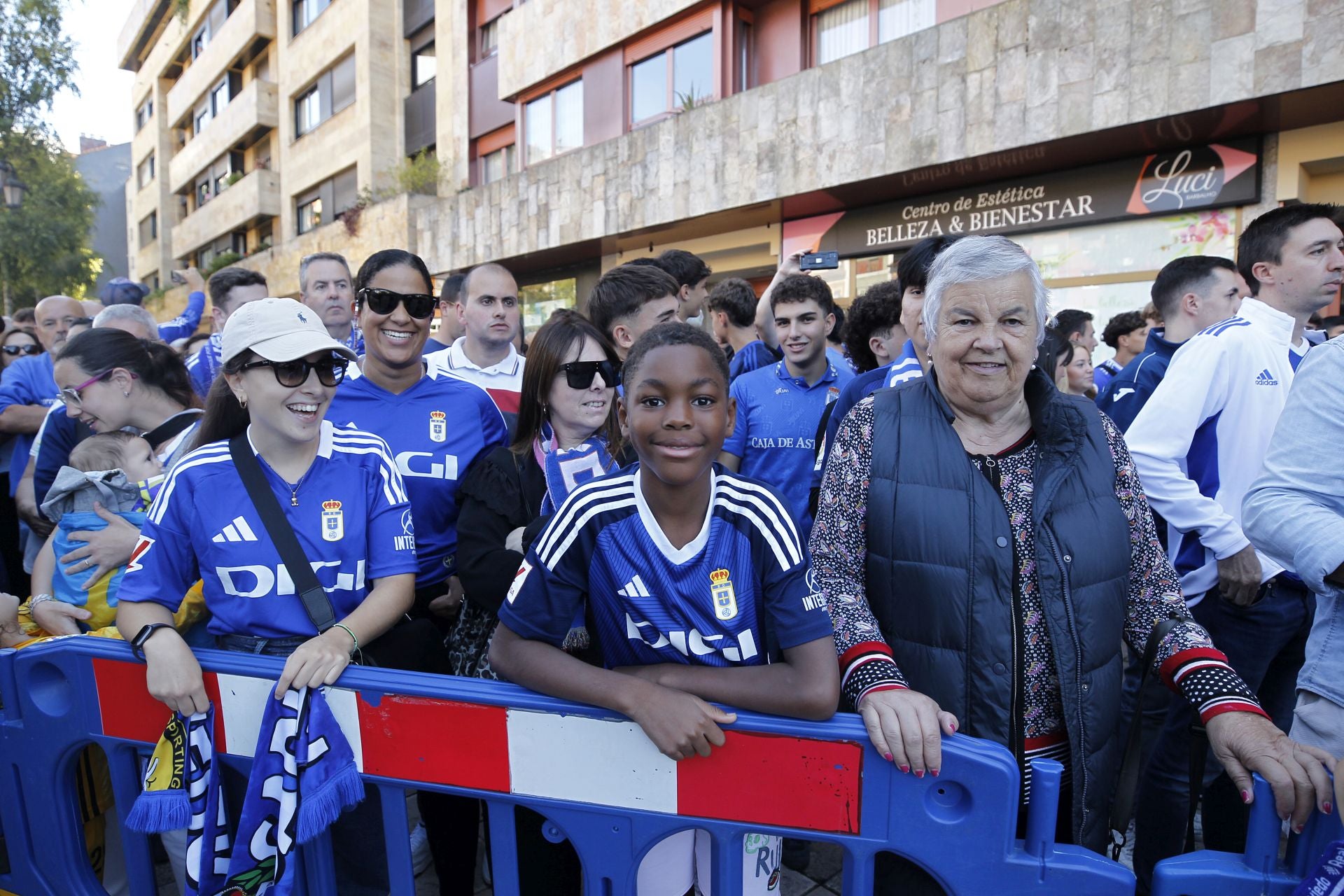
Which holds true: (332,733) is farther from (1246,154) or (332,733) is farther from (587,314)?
(1246,154)

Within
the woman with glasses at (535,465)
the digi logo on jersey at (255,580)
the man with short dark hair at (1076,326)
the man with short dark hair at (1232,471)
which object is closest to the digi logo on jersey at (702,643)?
the woman with glasses at (535,465)

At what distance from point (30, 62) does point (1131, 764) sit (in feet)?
85.7

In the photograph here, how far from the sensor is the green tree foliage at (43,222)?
64.1 feet

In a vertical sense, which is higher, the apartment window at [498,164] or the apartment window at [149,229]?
the apartment window at [149,229]

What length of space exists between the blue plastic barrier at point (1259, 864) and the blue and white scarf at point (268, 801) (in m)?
1.63

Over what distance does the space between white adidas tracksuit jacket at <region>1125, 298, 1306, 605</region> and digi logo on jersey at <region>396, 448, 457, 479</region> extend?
2525 millimetres

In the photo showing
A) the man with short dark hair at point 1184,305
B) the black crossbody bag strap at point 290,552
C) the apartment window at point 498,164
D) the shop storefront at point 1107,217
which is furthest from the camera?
the apartment window at point 498,164

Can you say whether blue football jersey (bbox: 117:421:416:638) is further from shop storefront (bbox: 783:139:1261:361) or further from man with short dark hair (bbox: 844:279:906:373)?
shop storefront (bbox: 783:139:1261:361)

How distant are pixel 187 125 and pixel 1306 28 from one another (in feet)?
135

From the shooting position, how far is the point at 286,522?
6.82 ft

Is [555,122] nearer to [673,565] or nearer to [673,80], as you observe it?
[673,80]

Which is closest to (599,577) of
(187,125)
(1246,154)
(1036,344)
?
(1036,344)

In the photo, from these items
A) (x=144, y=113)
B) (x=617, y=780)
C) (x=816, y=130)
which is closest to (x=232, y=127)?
(x=144, y=113)

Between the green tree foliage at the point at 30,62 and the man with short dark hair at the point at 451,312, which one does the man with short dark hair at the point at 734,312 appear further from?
the green tree foliage at the point at 30,62
